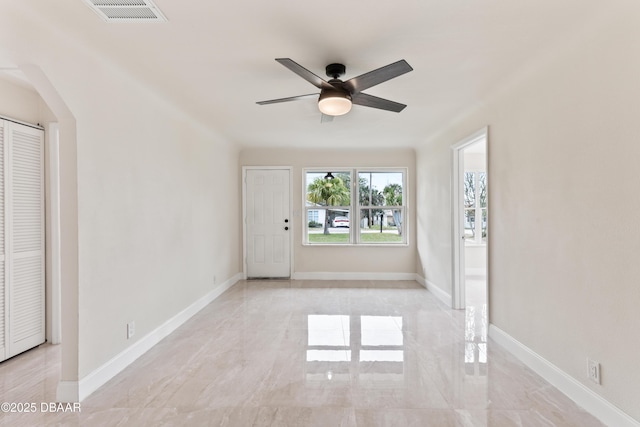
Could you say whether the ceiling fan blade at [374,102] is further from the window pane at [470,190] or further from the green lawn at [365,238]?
the window pane at [470,190]

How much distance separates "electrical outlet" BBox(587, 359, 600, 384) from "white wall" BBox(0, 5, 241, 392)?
328cm

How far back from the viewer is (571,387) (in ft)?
7.40

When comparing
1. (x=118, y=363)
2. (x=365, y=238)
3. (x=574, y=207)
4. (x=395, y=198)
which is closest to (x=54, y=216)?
(x=118, y=363)

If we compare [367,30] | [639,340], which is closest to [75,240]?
[367,30]

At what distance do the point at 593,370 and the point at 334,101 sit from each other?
7.95 feet

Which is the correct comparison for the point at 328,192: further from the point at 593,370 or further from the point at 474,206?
the point at 593,370

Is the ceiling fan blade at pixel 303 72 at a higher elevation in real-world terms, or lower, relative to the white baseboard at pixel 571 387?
higher

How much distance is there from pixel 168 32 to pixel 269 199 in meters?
4.18

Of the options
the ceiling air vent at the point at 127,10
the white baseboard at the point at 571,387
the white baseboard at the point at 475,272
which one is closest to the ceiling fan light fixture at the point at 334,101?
the ceiling air vent at the point at 127,10

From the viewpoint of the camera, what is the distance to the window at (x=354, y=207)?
628 centimetres

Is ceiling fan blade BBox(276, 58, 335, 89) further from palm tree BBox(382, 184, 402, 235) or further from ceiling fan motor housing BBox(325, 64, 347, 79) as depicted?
palm tree BBox(382, 184, 402, 235)

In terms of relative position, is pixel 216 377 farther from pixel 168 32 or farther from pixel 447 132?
pixel 447 132

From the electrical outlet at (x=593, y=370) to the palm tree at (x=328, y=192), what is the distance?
14.8 ft

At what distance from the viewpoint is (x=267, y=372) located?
8.70ft
